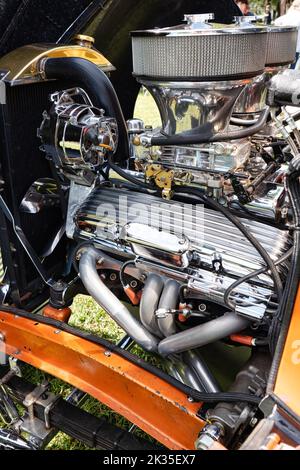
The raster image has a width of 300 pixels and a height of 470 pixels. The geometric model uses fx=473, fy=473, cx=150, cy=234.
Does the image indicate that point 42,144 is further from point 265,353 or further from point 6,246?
point 265,353

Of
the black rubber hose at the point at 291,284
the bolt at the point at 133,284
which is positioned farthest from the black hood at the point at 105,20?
the black rubber hose at the point at 291,284

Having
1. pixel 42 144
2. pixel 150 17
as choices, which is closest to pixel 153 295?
pixel 42 144

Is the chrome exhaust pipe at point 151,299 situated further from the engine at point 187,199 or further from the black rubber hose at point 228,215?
the black rubber hose at point 228,215

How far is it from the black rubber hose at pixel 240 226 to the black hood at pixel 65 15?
768 millimetres

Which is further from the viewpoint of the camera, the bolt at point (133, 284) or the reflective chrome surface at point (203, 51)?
the bolt at point (133, 284)

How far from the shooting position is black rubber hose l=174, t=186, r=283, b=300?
127cm

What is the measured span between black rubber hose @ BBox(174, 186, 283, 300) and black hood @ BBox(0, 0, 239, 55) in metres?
0.77

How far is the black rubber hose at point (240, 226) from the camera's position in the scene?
1.27m

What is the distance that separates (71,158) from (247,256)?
0.67 m

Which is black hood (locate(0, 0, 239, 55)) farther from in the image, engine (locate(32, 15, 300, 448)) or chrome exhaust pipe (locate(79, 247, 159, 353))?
chrome exhaust pipe (locate(79, 247, 159, 353))

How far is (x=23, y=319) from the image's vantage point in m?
1.72
